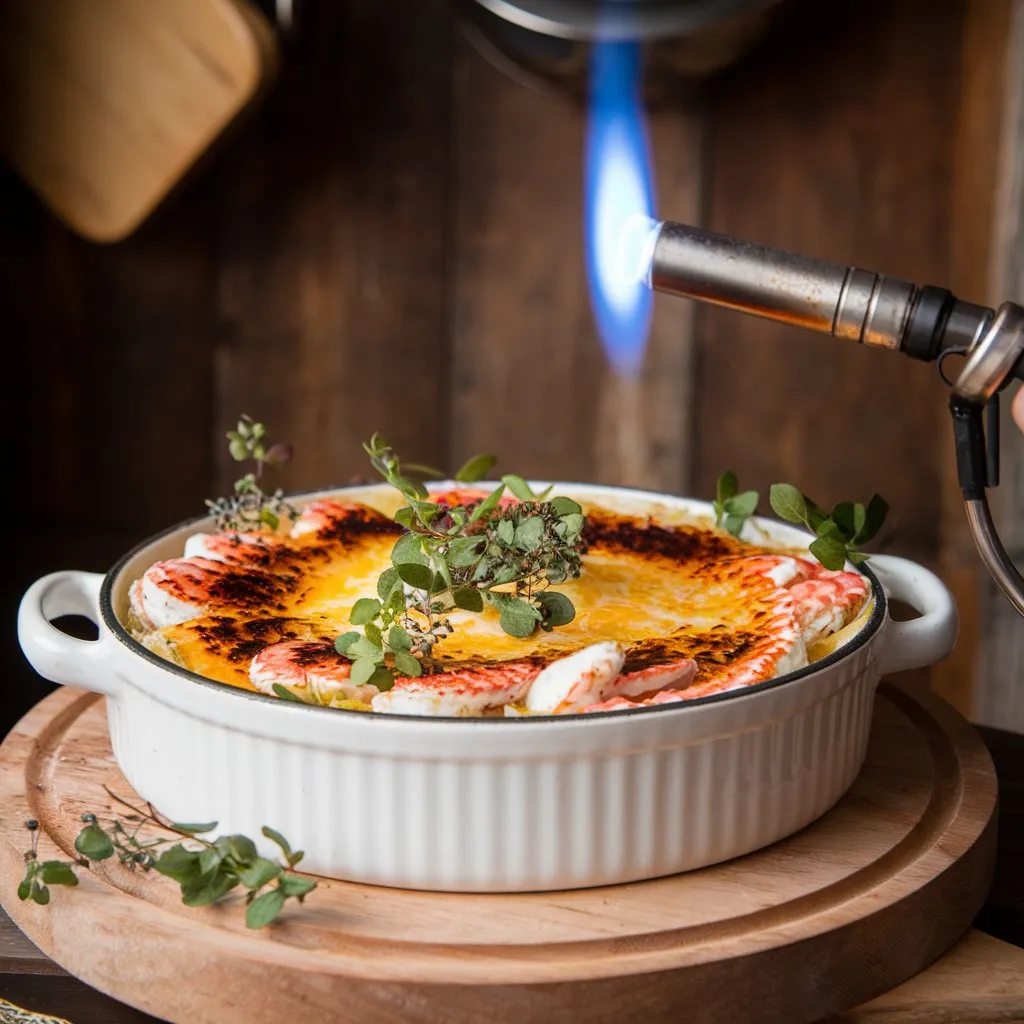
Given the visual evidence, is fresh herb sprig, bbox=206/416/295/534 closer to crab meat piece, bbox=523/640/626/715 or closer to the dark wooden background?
crab meat piece, bbox=523/640/626/715

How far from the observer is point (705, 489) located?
2.59 meters

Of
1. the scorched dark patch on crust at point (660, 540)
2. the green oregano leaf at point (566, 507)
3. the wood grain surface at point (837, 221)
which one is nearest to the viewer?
the green oregano leaf at point (566, 507)

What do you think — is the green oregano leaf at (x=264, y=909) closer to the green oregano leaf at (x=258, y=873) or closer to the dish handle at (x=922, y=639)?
the green oregano leaf at (x=258, y=873)

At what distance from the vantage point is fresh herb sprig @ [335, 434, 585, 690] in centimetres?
108

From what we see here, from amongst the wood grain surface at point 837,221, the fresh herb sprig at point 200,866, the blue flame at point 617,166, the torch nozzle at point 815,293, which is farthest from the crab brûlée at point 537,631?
the wood grain surface at point 837,221

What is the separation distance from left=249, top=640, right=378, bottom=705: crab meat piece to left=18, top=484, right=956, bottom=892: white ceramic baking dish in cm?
4

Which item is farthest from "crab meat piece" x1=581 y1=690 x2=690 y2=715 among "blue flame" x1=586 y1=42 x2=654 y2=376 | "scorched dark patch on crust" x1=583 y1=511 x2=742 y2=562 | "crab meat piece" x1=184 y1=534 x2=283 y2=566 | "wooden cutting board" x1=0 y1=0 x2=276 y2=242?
"wooden cutting board" x1=0 y1=0 x2=276 y2=242

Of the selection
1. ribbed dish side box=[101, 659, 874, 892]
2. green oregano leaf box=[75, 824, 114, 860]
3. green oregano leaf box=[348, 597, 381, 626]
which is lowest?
green oregano leaf box=[75, 824, 114, 860]

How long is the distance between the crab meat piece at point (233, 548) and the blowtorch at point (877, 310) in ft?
1.63

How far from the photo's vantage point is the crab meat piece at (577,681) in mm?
1028

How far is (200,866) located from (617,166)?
1665 millimetres

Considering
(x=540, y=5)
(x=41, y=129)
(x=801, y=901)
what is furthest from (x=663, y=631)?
(x=41, y=129)

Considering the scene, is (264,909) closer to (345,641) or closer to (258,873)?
(258,873)

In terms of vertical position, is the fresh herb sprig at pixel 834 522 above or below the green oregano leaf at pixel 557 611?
above
